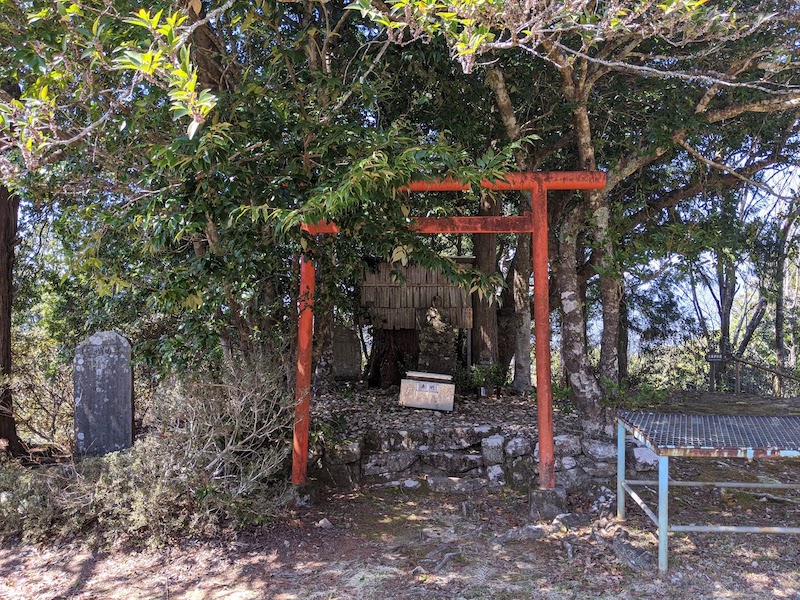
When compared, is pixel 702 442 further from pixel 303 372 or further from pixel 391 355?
pixel 391 355

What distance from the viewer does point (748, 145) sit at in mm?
7461

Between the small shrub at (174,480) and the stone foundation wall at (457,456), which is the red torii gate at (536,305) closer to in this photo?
the small shrub at (174,480)

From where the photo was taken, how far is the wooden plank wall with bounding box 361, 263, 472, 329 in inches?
363

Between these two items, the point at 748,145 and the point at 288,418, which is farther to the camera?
the point at 748,145

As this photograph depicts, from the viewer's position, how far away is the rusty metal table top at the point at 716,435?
12.1 ft

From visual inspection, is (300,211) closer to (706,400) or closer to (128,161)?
(128,161)

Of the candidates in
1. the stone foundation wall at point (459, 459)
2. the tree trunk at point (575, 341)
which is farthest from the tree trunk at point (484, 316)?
the tree trunk at point (575, 341)

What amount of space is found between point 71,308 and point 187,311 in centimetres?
374

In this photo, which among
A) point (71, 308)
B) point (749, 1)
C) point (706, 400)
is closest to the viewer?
point (749, 1)

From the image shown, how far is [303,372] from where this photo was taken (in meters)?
Result: 5.41

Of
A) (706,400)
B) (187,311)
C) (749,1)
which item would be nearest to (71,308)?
(187,311)

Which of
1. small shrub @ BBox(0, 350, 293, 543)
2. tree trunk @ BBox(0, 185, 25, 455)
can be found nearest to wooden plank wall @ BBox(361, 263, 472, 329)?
→ small shrub @ BBox(0, 350, 293, 543)

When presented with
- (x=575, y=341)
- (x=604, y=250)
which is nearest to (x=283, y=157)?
(x=604, y=250)

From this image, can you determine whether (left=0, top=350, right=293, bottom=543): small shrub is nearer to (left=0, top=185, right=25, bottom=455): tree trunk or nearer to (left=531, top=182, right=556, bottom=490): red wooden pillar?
(left=0, top=185, right=25, bottom=455): tree trunk
